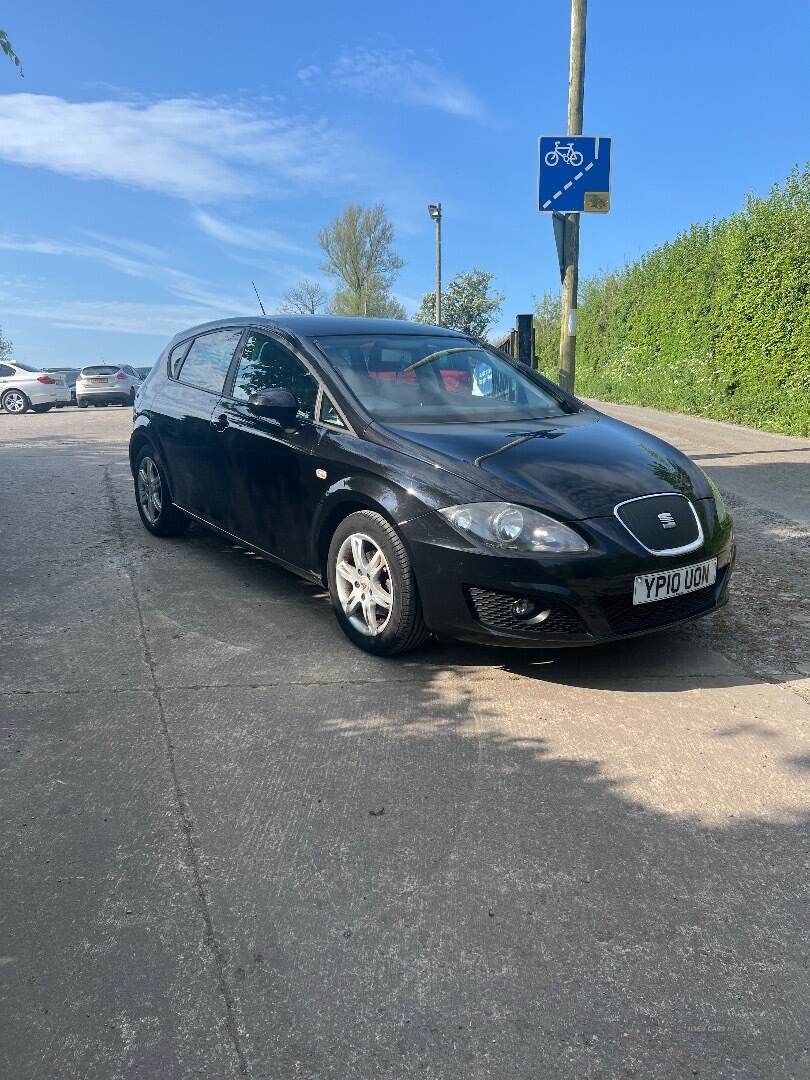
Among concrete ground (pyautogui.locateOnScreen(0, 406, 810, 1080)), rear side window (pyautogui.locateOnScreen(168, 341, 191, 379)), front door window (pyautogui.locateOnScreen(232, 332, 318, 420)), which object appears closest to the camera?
concrete ground (pyautogui.locateOnScreen(0, 406, 810, 1080))

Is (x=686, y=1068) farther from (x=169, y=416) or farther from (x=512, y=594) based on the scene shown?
(x=169, y=416)

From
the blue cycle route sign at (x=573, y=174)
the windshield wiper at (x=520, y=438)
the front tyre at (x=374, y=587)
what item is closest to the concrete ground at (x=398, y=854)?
the front tyre at (x=374, y=587)

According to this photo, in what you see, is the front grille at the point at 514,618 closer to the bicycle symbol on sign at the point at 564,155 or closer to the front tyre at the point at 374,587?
the front tyre at the point at 374,587

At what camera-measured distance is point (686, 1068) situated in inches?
74.9

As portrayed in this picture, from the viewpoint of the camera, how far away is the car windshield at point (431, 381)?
15.2 feet

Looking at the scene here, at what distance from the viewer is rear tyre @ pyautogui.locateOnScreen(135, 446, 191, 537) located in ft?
21.3

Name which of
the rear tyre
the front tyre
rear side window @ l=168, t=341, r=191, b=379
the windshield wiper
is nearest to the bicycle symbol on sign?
rear side window @ l=168, t=341, r=191, b=379

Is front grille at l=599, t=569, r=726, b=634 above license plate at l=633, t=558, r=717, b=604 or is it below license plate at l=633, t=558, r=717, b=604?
below

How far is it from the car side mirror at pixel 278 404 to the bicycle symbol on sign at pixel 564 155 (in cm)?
595

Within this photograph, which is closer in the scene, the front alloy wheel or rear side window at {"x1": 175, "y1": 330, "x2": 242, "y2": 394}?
the front alloy wheel

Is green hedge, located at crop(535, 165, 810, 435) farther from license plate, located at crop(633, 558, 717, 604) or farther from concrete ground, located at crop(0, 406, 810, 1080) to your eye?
concrete ground, located at crop(0, 406, 810, 1080)

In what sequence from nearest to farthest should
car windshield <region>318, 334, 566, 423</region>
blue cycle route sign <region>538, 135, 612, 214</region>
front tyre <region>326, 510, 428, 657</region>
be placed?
front tyre <region>326, 510, 428, 657</region>
car windshield <region>318, 334, 566, 423</region>
blue cycle route sign <region>538, 135, 612, 214</region>

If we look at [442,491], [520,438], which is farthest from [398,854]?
[520,438]

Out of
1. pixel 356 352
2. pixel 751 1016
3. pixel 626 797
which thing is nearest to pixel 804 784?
pixel 626 797
